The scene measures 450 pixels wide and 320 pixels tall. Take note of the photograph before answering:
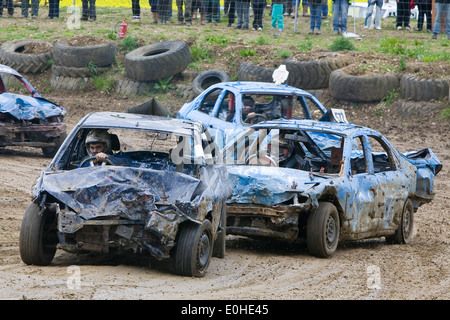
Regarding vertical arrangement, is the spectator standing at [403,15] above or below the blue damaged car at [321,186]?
above

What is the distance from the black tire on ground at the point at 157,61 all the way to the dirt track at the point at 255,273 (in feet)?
33.0

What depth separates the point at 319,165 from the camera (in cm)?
1049

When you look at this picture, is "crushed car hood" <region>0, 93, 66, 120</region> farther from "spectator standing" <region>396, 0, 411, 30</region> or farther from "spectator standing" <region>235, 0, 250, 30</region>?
"spectator standing" <region>396, 0, 411, 30</region>

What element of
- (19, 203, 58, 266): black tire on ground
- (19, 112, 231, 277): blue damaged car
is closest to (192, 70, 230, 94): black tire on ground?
(19, 112, 231, 277): blue damaged car

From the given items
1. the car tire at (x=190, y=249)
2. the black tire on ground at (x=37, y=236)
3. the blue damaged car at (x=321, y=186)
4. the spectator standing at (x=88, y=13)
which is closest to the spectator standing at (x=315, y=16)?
the spectator standing at (x=88, y=13)

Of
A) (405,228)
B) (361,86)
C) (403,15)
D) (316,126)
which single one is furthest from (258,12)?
(316,126)

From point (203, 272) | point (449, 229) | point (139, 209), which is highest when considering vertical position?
point (139, 209)

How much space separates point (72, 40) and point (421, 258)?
16.0 meters

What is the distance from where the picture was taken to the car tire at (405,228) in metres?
10.5

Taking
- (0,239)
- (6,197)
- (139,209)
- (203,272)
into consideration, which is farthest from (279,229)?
(6,197)

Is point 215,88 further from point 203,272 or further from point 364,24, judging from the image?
point 364,24

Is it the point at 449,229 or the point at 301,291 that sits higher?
the point at 301,291

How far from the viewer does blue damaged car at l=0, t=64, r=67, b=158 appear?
47.1 feet

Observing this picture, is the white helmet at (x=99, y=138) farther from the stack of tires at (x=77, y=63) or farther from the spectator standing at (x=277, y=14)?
the spectator standing at (x=277, y=14)
